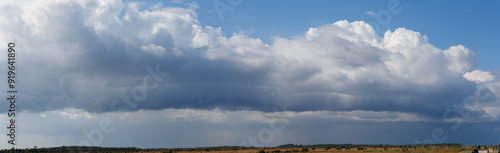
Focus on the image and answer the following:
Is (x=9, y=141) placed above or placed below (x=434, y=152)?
above

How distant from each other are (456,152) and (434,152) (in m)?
6.15

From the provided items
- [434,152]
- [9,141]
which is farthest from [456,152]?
[9,141]

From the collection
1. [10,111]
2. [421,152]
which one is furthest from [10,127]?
[421,152]

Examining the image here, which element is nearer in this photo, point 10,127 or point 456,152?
point 10,127

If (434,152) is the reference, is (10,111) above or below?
above

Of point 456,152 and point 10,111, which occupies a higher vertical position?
point 10,111

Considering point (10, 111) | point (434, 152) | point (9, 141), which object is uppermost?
point (10, 111)

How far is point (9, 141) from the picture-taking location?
63.2 m

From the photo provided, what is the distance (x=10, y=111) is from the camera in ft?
212

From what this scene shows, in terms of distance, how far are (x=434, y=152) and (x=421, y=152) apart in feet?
11.9

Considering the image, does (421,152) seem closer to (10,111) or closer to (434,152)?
(434,152)

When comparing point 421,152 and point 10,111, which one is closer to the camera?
point 10,111

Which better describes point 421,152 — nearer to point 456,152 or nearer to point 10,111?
point 456,152

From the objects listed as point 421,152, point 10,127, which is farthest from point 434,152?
point 10,127
